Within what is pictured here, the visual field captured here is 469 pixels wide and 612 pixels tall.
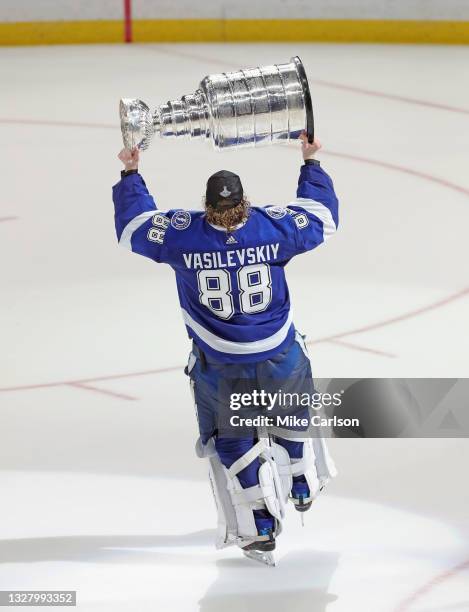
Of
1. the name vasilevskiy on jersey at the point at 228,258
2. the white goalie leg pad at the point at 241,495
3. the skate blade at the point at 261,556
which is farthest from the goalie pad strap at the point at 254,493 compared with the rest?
the name vasilevskiy on jersey at the point at 228,258

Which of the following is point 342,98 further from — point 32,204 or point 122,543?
point 122,543

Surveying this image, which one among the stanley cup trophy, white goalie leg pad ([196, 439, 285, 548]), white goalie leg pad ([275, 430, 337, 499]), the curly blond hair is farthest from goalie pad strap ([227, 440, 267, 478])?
the stanley cup trophy

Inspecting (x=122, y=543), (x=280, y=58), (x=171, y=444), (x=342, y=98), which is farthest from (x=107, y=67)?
(x=122, y=543)

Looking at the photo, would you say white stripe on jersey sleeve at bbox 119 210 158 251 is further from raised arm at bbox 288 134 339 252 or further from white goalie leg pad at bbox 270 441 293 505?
white goalie leg pad at bbox 270 441 293 505

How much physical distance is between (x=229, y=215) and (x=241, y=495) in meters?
0.86

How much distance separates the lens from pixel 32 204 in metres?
8.22

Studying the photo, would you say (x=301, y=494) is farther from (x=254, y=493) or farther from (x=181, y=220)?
(x=181, y=220)

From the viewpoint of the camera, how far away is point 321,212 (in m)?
3.96

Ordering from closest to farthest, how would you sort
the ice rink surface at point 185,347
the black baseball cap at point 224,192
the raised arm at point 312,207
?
the black baseball cap at point 224,192
the raised arm at point 312,207
the ice rink surface at point 185,347

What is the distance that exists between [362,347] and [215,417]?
2095 mm

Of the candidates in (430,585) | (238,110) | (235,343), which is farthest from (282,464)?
(238,110)

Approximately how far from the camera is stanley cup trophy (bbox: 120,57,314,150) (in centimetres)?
409

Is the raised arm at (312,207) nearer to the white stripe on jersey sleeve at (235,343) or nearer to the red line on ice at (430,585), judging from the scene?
the white stripe on jersey sleeve at (235,343)

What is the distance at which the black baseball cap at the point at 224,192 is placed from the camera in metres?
3.79
